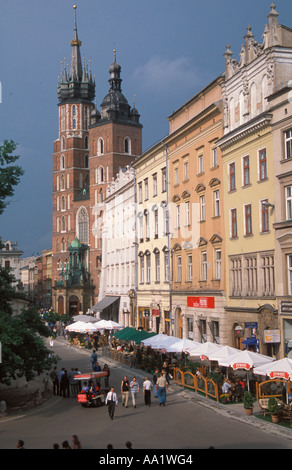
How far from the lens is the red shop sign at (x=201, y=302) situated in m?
37.6

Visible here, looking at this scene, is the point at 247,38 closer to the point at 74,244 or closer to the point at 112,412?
the point at 112,412

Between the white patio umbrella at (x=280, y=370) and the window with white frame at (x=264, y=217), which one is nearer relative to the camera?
the white patio umbrella at (x=280, y=370)

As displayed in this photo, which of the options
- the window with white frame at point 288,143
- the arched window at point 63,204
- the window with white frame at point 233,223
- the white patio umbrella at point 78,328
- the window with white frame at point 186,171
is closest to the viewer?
the window with white frame at point 288,143

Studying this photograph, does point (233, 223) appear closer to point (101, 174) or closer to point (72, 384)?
point (72, 384)

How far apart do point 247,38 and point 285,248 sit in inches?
483

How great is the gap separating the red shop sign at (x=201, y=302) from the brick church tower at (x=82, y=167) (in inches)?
2177

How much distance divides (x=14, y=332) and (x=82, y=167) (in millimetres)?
90979

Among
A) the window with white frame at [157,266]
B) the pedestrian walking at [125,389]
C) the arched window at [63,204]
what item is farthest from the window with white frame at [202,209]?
the arched window at [63,204]

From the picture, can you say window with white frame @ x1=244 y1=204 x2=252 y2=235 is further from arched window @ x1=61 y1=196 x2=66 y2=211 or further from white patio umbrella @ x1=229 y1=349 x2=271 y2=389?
arched window @ x1=61 y1=196 x2=66 y2=211

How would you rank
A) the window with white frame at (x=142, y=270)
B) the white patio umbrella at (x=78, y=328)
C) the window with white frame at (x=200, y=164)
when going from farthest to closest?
1. the window with white frame at (x=142, y=270)
2. the white patio umbrella at (x=78, y=328)
3. the window with white frame at (x=200, y=164)

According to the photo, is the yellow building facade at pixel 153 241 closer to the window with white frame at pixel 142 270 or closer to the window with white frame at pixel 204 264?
the window with white frame at pixel 142 270

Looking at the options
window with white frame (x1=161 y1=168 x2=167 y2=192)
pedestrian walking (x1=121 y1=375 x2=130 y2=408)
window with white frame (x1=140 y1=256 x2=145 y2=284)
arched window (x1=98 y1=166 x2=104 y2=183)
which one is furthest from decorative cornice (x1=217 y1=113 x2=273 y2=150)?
arched window (x1=98 y1=166 x2=104 y2=183)

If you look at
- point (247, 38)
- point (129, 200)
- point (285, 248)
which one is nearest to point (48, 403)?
point (285, 248)

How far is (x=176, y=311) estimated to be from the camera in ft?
149
